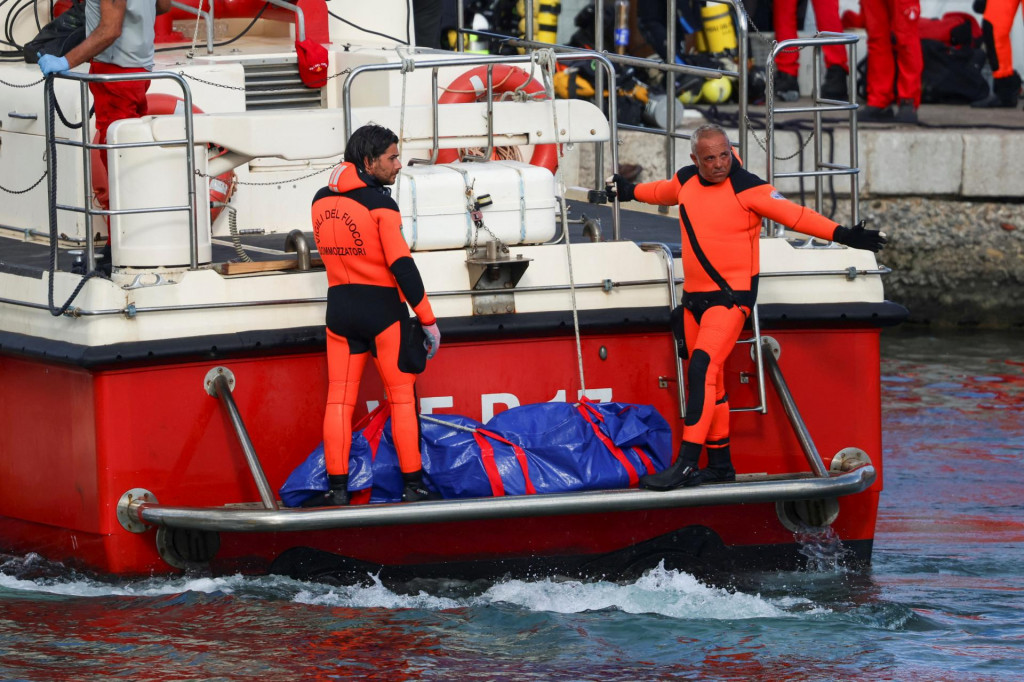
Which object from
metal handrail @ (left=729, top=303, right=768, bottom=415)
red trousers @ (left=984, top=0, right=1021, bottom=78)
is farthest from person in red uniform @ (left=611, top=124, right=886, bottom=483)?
red trousers @ (left=984, top=0, right=1021, bottom=78)

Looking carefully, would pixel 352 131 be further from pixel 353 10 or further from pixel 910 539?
pixel 910 539

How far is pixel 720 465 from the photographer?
20.1 ft

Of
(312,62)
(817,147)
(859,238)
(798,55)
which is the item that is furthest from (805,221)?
(798,55)

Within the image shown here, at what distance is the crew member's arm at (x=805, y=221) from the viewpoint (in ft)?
19.2

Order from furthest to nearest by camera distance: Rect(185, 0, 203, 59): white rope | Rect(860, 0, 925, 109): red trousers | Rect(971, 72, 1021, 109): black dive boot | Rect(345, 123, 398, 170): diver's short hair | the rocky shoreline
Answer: Rect(971, 72, 1021, 109): black dive boot → the rocky shoreline → Rect(860, 0, 925, 109): red trousers → Rect(185, 0, 203, 59): white rope → Rect(345, 123, 398, 170): diver's short hair

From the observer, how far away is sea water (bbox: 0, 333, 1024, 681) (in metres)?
5.48

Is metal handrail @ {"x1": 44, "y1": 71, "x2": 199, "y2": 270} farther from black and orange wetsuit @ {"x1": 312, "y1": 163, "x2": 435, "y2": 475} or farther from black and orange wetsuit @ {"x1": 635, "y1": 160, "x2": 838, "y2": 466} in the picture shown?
black and orange wetsuit @ {"x1": 635, "y1": 160, "x2": 838, "y2": 466}

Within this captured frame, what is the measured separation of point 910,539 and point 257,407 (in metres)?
2.80

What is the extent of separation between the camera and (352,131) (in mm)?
6215

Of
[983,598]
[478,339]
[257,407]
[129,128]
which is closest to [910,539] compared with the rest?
[983,598]

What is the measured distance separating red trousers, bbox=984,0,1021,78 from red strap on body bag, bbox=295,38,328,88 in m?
6.43

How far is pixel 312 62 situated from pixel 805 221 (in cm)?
265

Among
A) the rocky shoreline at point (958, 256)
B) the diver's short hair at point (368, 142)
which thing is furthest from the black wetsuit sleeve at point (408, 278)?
the rocky shoreline at point (958, 256)

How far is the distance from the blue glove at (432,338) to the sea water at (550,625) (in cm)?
89
